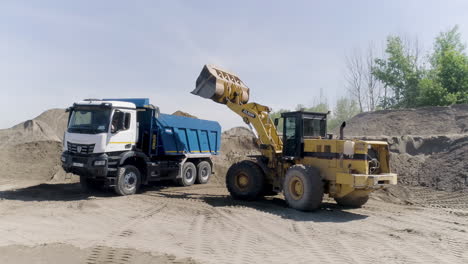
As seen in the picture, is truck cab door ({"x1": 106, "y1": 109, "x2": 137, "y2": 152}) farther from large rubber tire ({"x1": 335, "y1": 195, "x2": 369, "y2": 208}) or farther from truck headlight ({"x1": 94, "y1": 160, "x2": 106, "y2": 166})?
large rubber tire ({"x1": 335, "y1": 195, "x2": 369, "y2": 208})

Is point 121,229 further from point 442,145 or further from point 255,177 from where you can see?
point 442,145

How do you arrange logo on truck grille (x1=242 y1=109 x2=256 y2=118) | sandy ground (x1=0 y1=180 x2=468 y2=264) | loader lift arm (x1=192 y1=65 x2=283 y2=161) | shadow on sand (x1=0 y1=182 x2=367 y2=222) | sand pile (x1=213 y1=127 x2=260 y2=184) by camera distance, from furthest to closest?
sand pile (x1=213 y1=127 x2=260 y2=184), logo on truck grille (x1=242 y1=109 x2=256 y2=118), loader lift arm (x1=192 y1=65 x2=283 y2=161), shadow on sand (x1=0 y1=182 x2=367 y2=222), sandy ground (x1=0 y1=180 x2=468 y2=264)

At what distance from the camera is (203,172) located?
15.3 metres

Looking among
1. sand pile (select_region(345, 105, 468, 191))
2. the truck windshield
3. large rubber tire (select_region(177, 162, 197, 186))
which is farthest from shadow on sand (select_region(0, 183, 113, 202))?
sand pile (select_region(345, 105, 468, 191))

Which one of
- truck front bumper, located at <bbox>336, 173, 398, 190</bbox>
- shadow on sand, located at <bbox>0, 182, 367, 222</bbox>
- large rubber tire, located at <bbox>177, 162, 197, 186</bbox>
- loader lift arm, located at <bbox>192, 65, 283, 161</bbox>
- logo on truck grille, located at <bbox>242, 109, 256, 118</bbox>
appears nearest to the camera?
truck front bumper, located at <bbox>336, 173, 398, 190</bbox>

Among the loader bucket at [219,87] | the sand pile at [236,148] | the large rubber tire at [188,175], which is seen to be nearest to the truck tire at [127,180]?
the large rubber tire at [188,175]

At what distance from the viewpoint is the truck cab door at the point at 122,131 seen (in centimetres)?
1081

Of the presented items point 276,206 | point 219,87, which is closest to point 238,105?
point 219,87

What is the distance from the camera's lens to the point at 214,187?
1458 cm

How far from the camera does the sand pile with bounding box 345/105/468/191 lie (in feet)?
44.9

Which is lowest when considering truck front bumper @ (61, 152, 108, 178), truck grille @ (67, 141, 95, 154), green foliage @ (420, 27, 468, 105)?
truck front bumper @ (61, 152, 108, 178)

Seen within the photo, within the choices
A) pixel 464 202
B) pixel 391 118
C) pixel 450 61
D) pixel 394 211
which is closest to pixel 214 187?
pixel 394 211

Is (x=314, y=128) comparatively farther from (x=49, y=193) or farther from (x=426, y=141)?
(x=426, y=141)

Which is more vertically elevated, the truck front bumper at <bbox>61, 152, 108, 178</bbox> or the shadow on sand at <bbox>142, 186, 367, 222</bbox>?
the truck front bumper at <bbox>61, 152, 108, 178</bbox>
